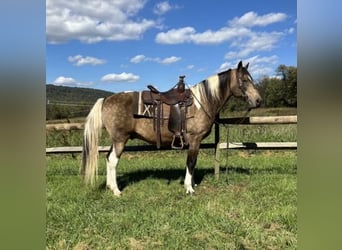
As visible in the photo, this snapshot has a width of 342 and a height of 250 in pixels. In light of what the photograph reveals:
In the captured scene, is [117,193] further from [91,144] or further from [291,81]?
[291,81]

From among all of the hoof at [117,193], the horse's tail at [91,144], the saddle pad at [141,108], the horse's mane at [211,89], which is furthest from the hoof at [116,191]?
the horse's mane at [211,89]

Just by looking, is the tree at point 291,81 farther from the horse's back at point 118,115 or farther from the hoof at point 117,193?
the horse's back at point 118,115

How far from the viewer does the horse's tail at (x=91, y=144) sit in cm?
427

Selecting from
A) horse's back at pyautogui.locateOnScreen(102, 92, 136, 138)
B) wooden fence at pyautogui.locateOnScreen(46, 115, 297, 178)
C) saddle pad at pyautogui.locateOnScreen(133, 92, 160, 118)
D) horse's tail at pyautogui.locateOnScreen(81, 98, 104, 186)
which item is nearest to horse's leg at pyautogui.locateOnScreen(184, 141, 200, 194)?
wooden fence at pyautogui.locateOnScreen(46, 115, 297, 178)

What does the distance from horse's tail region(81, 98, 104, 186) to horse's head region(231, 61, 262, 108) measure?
1920 mm

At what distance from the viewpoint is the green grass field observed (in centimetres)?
266

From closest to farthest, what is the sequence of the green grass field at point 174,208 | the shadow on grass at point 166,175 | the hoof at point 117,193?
the green grass field at point 174,208
the hoof at point 117,193
the shadow on grass at point 166,175

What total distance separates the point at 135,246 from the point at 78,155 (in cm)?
471

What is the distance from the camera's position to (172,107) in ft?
14.9

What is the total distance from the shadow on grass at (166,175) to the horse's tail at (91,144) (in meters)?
0.39
